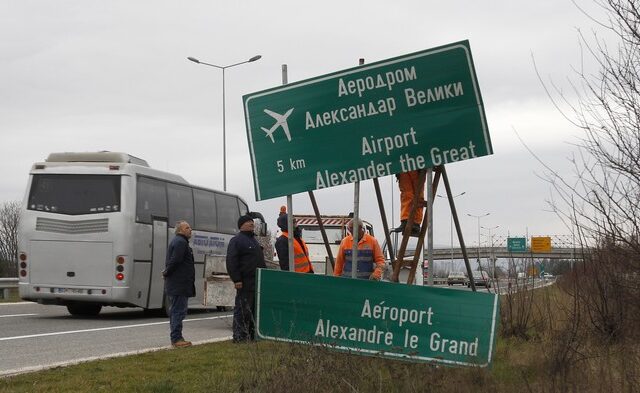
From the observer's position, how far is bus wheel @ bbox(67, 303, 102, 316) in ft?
68.0

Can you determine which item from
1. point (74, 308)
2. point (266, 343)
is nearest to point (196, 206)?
point (74, 308)

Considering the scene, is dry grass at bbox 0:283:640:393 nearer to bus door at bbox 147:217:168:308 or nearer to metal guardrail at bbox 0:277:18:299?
bus door at bbox 147:217:168:308

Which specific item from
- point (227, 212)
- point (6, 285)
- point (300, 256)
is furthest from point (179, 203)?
point (6, 285)

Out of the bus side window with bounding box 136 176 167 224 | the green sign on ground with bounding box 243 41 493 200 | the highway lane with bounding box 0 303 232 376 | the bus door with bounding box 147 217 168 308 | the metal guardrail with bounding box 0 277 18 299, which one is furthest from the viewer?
the metal guardrail with bounding box 0 277 18 299

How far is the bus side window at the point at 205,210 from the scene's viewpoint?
21672 millimetres

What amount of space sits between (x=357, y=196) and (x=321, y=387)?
1645 mm

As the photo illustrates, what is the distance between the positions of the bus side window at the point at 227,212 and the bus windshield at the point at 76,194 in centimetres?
452

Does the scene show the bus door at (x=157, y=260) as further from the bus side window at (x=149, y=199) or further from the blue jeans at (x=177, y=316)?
the blue jeans at (x=177, y=316)

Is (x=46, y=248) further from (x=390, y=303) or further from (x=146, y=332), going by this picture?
(x=390, y=303)

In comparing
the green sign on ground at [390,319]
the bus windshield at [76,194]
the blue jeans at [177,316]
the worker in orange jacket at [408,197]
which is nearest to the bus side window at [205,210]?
the bus windshield at [76,194]

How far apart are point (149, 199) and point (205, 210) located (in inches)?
109

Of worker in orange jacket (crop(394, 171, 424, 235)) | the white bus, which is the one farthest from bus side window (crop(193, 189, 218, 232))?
worker in orange jacket (crop(394, 171, 424, 235))

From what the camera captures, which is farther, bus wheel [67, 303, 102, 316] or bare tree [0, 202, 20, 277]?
bare tree [0, 202, 20, 277]

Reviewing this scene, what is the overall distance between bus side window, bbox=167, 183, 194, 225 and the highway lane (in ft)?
7.41
